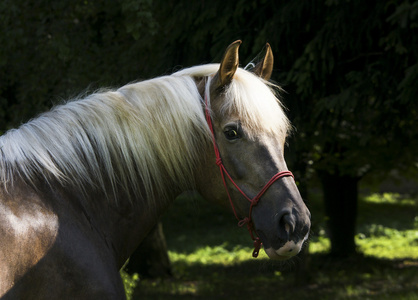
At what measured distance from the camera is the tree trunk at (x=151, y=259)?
9.36m

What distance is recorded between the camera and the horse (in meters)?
2.30

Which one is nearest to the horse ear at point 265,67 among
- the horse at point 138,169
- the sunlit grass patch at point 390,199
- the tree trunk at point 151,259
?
the horse at point 138,169

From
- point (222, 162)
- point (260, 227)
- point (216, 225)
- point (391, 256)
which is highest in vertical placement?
point (222, 162)

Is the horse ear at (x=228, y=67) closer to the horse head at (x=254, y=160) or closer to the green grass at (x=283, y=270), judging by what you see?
the horse head at (x=254, y=160)

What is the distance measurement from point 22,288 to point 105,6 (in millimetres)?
5116

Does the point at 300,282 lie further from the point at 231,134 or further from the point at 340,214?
the point at 231,134

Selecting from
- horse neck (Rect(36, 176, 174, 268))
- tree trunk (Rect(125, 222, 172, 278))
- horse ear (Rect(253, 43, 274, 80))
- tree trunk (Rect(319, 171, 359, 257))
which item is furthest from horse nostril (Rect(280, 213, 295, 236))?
tree trunk (Rect(319, 171, 359, 257))

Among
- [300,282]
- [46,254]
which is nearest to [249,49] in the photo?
[46,254]

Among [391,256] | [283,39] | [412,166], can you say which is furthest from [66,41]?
[391,256]

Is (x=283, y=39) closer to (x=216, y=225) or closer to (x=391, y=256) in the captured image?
(x=391, y=256)

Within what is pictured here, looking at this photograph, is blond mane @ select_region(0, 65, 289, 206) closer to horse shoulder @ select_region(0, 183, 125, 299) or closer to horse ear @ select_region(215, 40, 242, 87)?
horse ear @ select_region(215, 40, 242, 87)

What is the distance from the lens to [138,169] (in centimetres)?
263

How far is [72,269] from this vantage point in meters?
2.24

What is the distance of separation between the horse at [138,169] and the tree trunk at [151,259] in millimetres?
6746
